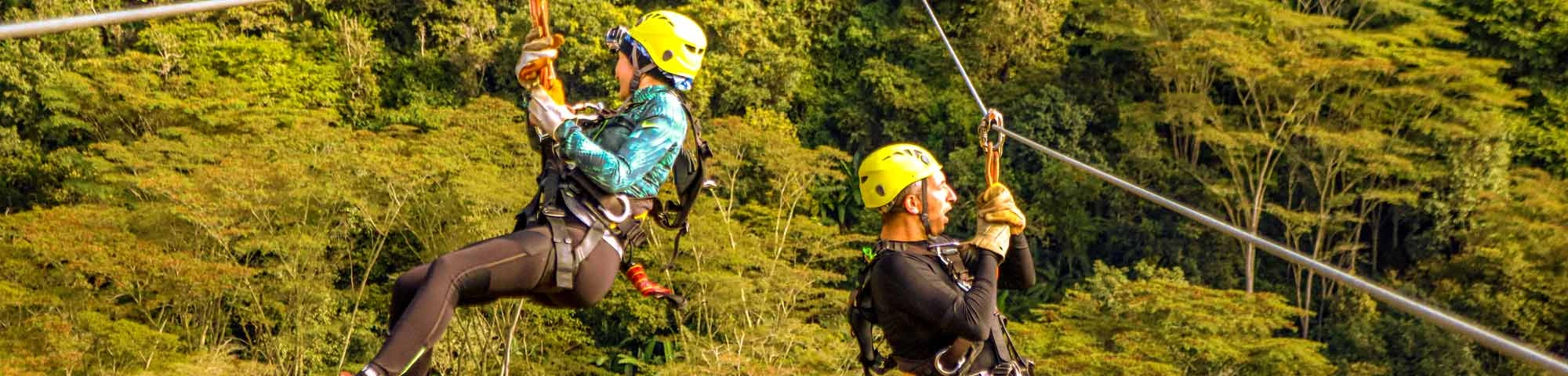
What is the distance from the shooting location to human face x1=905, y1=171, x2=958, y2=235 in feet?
16.0

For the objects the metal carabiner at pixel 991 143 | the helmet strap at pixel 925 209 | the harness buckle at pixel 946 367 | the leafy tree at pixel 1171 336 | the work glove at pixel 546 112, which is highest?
the work glove at pixel 546 112

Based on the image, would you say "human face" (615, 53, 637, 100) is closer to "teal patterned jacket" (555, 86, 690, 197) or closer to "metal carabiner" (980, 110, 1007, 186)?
"teal patterned jacket" (555, 86, 690, 197)

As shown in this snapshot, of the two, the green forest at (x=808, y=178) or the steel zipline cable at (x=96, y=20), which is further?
the green forest at (x=808, y=178)

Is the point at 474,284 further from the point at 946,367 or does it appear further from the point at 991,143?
the point at 991,143

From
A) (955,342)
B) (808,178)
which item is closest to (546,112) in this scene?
(955,342)

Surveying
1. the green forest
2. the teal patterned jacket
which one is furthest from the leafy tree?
the teal patterned jacket

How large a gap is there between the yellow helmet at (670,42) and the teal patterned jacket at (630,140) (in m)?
0.08

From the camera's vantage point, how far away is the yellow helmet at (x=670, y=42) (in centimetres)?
464

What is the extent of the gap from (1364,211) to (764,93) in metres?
8.31

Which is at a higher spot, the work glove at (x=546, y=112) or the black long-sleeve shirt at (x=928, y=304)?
the work glove at (x=546, y=112)

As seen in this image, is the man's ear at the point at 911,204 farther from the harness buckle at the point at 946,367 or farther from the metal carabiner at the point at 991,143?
the harness buckle at the point at 946,367

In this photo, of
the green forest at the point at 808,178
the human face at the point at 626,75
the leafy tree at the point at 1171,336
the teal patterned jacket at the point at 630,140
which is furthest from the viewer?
the green forest at the point at 808,178

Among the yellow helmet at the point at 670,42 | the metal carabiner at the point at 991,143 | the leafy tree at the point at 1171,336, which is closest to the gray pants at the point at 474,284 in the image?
the yellow helmet at the point at 670,42

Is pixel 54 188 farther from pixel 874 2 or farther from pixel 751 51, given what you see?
pixel 874 2
